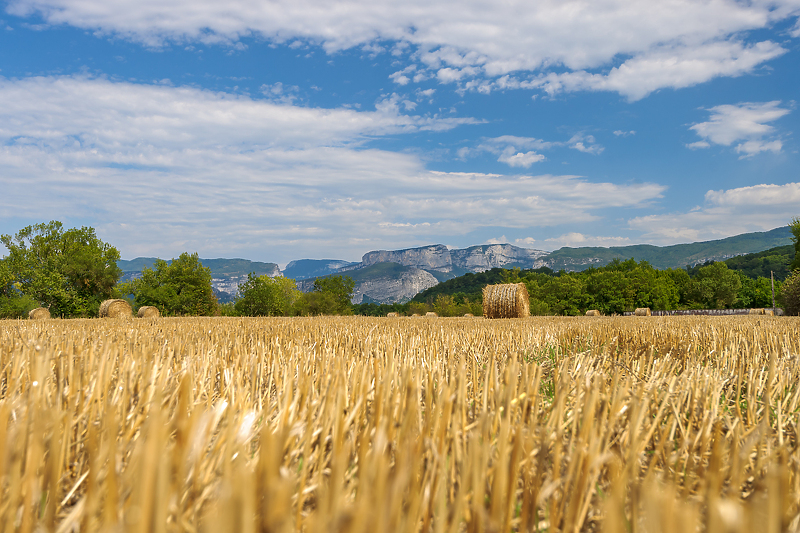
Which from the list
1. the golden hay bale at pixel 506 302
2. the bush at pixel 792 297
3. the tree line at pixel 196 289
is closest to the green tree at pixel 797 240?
the tree line at pixel 196 289

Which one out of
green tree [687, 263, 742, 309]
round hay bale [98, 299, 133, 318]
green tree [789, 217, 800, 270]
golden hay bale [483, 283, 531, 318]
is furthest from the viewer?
green tree [687, 263, 742, 309]

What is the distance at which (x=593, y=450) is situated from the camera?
139 cm

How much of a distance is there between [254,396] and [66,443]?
102 cm

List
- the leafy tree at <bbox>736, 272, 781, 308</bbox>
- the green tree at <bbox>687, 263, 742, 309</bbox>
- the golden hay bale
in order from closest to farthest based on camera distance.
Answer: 1. the golden hay bale
2. the green tree at <bbox>687, 263, 742, 309</bbox>
3. the leafy tree at <bbox>736, 272, 781, 308</bbox>

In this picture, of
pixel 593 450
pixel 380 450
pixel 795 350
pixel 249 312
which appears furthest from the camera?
pixel 249 312

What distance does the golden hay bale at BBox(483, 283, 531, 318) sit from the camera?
1894cm

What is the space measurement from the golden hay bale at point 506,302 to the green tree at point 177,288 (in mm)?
43662

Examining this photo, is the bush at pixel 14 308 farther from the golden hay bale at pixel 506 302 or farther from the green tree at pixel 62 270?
the golden hay bale at pixel 506 302

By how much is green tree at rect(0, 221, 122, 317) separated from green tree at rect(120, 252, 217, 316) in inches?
169

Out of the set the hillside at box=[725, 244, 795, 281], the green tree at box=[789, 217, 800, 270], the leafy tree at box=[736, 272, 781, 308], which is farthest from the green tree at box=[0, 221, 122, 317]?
the hillside at box=[725, 244, 795, 281]

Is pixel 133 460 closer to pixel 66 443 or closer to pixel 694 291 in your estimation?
pixel 66 443

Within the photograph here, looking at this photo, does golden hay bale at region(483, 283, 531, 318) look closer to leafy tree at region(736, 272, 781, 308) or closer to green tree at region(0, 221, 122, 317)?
green tree at region(0, 221, 122, 317)

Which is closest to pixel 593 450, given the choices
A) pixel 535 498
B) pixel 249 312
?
pixel 535 498

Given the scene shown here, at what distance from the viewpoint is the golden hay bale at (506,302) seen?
18938 mm
